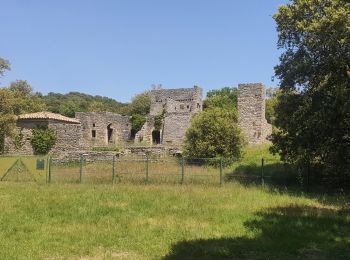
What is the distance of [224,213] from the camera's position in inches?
504

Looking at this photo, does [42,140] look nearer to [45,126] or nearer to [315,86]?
[45,126]

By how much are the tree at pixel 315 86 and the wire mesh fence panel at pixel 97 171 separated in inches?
312

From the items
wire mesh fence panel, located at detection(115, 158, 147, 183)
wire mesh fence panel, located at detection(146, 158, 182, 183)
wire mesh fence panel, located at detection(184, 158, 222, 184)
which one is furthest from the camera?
wire mesh fence panel, located at detection(115, 158, 147, 183)

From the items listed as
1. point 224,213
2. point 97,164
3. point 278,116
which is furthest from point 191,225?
point 97,164

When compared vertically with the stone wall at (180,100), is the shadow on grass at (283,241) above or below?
below

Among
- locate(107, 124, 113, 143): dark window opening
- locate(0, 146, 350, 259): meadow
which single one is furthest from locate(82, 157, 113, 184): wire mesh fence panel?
locate(107, 124, 113, 143): dark window opening

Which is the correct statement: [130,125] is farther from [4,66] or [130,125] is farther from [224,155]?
[224,155]

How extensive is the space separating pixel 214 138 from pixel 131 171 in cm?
629

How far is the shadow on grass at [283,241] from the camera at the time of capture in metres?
8.85

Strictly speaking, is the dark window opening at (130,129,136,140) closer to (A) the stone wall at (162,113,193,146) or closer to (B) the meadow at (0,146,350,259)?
(A) the stone wall at (162,113,193,146)

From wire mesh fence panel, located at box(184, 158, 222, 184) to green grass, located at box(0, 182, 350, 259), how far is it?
324 centimetres

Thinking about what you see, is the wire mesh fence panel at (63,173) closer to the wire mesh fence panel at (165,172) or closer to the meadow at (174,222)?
the meadow at (174,222)

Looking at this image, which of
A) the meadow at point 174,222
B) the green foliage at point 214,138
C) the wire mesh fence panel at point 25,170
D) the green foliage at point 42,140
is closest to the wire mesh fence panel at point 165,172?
the meadow at point 174,222

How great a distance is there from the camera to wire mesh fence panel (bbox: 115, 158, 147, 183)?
21497mm
